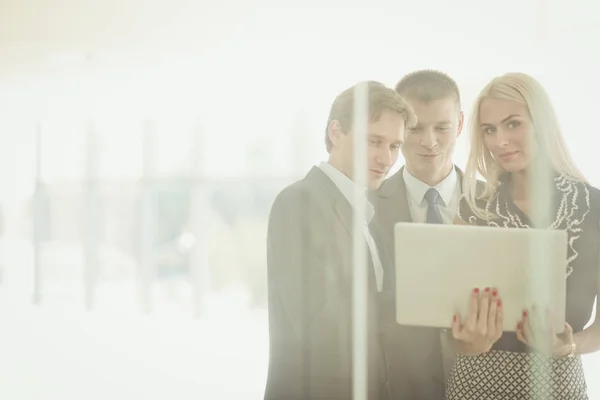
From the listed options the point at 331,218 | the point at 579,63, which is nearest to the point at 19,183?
the point at 331,218

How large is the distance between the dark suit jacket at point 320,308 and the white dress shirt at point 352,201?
0.01 metres

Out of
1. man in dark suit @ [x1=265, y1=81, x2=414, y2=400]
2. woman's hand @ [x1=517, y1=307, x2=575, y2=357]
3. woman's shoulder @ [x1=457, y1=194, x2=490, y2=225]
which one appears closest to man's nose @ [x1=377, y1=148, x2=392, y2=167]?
man in dark suit @ [x1=265, y1=81, x2=414, y2=400]

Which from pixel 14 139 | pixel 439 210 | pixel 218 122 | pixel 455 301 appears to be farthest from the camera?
pixel 14 139

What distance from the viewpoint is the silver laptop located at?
1.58 metres

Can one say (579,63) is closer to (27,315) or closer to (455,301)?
(455,301)

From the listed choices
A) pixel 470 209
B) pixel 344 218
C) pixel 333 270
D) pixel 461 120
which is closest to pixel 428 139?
pixel 461 120

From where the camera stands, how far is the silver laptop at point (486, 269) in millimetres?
1584

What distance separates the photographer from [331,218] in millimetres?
1777

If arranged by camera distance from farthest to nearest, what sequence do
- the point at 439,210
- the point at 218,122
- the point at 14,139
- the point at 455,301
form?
the point at 14,139, the point at 218,122, the point at 439,210, the point at 455,301

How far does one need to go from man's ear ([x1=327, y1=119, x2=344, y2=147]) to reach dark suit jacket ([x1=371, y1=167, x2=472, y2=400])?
0.63 ft

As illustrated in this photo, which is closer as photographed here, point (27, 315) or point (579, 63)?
point (579, 63)

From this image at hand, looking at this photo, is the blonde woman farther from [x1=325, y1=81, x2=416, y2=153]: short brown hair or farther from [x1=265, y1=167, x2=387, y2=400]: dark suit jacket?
[x1=265, y1=167, x2=387, y2=400]: dark suit jacket

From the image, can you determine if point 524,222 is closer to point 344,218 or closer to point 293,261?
point 344,218

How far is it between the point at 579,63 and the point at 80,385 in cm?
184
